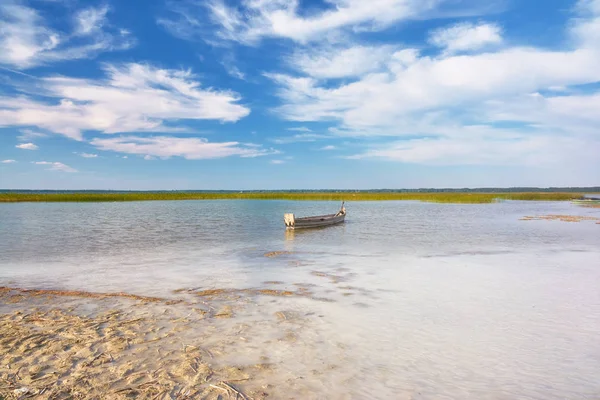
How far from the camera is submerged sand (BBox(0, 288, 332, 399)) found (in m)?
5.57

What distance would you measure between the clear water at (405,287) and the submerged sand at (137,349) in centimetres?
77

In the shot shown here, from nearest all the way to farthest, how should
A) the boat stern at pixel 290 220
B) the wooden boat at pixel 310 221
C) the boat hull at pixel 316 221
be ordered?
the boat stern at pixel 290 220 → the wooden boat at pixel 310 221 → the boat hull at pixel 316 221

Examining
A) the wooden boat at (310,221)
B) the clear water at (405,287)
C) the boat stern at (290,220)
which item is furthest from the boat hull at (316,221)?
the clear water at (405,287)

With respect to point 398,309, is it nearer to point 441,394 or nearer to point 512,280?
point 441,394

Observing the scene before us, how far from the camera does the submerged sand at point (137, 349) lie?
18.3 feet

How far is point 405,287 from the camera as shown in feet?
39.3

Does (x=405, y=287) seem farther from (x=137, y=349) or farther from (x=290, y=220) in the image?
(x=290, y=220)

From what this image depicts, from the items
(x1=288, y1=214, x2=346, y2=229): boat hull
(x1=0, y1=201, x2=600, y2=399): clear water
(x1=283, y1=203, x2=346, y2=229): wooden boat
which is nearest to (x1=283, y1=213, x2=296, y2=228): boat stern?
(x1=283, y1=203, x2=346, y2=229): wooden boat

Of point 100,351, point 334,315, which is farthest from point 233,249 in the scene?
point 100,351

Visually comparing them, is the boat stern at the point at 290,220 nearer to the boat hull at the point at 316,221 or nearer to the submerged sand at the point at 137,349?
the boat hull at the point at 316,221

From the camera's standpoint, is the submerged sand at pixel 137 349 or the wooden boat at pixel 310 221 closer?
the submerged sand at pixel 137 349

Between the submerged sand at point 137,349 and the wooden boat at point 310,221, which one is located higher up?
the wooden boat at point 310,221

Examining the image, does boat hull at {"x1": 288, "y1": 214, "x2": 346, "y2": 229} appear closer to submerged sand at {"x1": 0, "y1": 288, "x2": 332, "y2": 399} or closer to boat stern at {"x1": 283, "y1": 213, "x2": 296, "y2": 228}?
boat stern at {"x1": 283, "y1": 213, "x2": 296, "y2": 228}

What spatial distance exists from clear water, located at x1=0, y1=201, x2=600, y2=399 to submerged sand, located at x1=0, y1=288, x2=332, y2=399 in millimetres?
770
